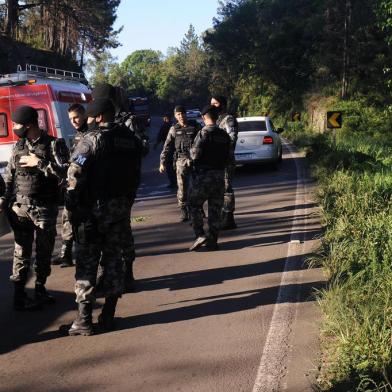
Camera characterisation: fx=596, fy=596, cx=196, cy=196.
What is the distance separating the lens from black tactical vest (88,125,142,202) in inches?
183

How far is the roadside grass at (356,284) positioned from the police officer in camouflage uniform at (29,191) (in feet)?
8.44

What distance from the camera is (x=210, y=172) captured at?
24.9 ft

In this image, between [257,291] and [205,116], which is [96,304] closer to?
[257,291]

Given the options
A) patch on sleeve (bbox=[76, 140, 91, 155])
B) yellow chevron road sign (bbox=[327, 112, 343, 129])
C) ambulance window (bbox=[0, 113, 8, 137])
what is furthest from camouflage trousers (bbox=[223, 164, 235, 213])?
yellow chevron road sign (bbox=[327, 112, 343, 129])

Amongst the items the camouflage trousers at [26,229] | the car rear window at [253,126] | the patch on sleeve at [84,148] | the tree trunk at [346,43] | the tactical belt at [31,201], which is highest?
the tree trunk at [346,43]

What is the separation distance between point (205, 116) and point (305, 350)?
3.95 meters

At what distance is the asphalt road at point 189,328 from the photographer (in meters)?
4.05

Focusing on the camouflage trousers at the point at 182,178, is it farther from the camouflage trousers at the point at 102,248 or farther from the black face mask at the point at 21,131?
the camouflage trousers at the point at 102,248

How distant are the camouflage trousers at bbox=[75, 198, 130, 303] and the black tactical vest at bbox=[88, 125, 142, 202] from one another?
95mm

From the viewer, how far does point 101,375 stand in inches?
162

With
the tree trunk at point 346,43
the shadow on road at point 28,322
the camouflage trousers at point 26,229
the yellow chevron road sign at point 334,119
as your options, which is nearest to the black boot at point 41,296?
the shadow on road at point 28,322

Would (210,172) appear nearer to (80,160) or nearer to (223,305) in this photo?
(223,305)

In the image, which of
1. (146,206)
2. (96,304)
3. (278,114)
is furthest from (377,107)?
(96,304)

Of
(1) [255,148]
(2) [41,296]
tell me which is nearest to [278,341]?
(2) [41,296]
